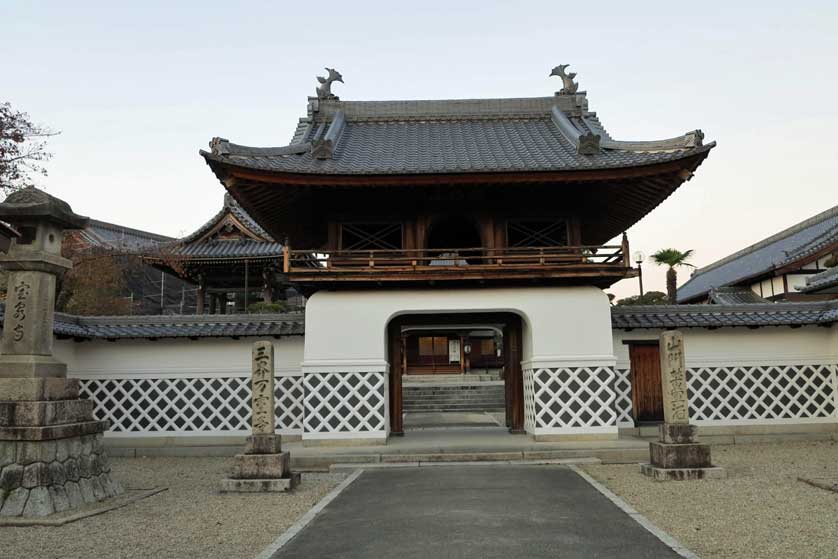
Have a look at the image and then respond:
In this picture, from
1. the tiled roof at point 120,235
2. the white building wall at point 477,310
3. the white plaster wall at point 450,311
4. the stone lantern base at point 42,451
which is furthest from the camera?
the tiled roof at point 120,235

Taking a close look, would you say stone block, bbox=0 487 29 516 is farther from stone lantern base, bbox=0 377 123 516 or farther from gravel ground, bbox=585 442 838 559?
gravel ground, bbox=585 442 838 559

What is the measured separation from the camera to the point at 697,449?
9.41 m

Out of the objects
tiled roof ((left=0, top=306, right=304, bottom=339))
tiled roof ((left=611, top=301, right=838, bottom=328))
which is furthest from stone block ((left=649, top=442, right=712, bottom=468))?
tiled roof ((left=0, top=306, right=304, bottom=339))

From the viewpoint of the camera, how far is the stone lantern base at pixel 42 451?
740 cm

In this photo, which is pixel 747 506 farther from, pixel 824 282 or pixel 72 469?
pixel 72 469

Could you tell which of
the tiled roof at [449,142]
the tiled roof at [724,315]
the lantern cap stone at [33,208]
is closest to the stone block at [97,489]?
the lantern cap stone at [33,208]

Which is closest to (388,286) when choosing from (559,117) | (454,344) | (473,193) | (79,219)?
(473,193)

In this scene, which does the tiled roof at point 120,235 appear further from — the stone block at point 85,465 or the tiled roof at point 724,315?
the tiled roof at point 724,315

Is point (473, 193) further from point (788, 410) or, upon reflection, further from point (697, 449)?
point (788, 410)

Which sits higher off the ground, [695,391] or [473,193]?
[473,193]

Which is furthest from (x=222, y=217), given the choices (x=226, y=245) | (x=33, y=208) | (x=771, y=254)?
(x=771, y=254)

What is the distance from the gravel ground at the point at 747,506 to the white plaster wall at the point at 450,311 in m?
2.79

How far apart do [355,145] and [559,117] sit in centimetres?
559

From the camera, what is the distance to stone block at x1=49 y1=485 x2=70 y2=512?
7.51 meters
